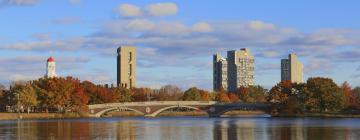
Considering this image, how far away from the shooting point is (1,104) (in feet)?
513

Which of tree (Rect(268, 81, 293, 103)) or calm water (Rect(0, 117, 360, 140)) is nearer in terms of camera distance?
calm water (Rect(0, 117, 360, 140))

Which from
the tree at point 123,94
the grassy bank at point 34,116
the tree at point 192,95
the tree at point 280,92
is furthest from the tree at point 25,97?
the tree at point 192,95

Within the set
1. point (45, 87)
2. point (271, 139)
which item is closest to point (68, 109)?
point (45, 87)

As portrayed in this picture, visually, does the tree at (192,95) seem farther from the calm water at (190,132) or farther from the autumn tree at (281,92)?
the calm water at (190,132)

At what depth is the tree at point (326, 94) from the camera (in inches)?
5281

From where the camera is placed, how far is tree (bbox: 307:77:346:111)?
440ft

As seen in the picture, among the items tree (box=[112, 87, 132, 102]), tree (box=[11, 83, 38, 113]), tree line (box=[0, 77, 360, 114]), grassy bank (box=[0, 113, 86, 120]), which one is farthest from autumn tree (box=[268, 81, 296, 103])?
tree (box=[11, 83, 38, 113])

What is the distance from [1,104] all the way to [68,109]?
18.4m

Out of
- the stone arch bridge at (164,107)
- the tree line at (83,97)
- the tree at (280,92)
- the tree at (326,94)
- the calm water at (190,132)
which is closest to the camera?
the calm water at (190,132)

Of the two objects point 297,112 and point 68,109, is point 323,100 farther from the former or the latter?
point 68,109

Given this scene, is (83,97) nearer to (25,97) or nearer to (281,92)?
(25,97)

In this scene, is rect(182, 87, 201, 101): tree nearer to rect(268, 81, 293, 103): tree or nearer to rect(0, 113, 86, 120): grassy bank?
rect(268, 81, 293, 103): tree

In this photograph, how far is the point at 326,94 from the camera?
444 ft

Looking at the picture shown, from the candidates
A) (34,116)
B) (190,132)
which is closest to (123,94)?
(34,116)
